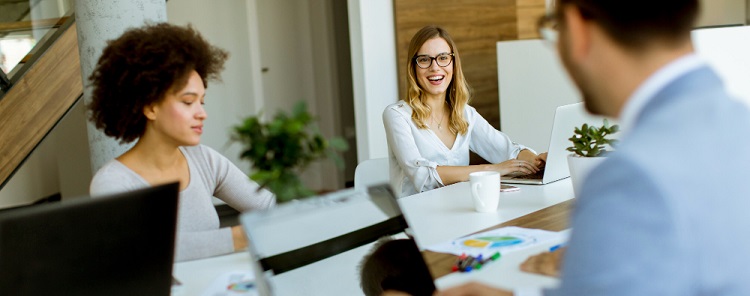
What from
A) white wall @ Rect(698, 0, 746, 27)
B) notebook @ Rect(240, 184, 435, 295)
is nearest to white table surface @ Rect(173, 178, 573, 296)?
notebook @ Rect(240, 184, 435, 295)

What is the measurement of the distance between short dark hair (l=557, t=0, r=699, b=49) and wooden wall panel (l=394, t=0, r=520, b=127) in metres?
4.63

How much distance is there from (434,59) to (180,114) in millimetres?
1563

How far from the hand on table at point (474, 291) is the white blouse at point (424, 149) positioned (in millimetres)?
1738

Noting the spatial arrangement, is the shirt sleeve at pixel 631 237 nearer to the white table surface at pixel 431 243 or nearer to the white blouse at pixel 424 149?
the white table surface at pixel 431 243

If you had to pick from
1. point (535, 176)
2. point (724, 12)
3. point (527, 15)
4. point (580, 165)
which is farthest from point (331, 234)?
point (724, 12)

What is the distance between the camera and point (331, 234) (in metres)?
1.49

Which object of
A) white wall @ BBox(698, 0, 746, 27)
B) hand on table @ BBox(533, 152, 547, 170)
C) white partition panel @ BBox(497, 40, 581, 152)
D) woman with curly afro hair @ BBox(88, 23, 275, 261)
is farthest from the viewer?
white wall @ BBox(698, 0, 746, 27)

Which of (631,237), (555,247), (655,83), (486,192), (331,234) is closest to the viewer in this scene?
(631,237)

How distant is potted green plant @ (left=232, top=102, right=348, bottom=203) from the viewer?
1.26 meters

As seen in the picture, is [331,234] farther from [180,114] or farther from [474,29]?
[474,29]

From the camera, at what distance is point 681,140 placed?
88cm

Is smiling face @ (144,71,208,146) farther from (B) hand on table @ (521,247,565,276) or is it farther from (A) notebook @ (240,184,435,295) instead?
(B) hand on table @ (521,247,565,276)

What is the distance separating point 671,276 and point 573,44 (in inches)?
12.4

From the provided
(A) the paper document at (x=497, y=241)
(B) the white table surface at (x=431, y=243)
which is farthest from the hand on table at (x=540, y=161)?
(A) the paper document at (x=497, y=241)
